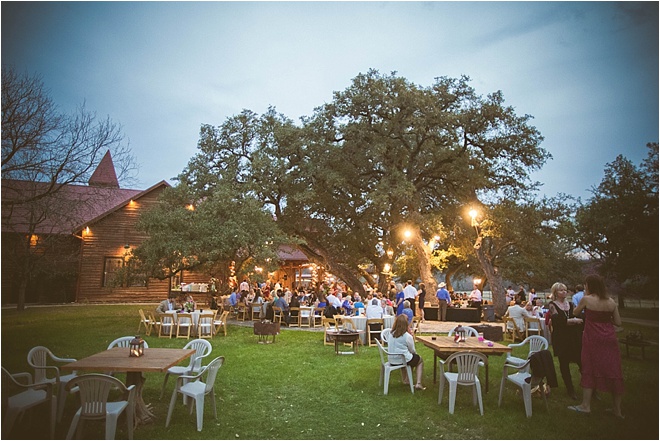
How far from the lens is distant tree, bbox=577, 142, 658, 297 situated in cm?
1377

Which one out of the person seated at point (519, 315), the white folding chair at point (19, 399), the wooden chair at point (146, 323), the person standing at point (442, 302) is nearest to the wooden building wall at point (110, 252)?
the wooden chair at point (146, 323)

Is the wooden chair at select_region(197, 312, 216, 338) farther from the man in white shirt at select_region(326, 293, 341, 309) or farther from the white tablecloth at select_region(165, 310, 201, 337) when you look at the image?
the man in white shirt at select_region(326, 293, 341, 309)

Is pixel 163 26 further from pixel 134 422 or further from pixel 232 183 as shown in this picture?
pixel 232 183

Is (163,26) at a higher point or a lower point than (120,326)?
higher

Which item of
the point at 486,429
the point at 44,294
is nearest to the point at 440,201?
the point at 486,429

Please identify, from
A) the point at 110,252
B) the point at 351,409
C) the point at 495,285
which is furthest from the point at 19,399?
the point at 110,252

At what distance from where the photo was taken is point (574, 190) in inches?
1004

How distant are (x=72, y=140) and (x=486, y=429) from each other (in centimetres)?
1364

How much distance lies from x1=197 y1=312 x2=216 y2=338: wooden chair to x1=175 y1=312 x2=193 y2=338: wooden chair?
0.32m

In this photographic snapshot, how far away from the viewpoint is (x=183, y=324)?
12.7 metres

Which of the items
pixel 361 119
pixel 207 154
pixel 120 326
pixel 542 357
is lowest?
pixel 120 326

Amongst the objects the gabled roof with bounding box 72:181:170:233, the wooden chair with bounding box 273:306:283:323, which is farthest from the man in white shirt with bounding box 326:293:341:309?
the gabled roof with bounding box 72:181:170:233

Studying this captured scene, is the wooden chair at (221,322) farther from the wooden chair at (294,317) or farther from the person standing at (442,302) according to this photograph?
the person standing at (442,302)

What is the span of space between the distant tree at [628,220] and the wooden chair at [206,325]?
42.8ft
